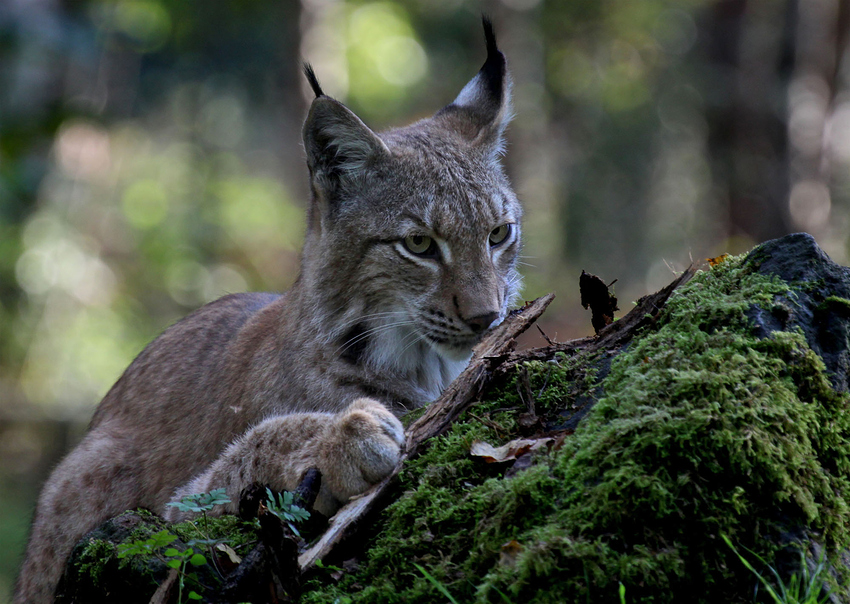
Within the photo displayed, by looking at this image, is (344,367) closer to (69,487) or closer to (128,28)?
(69,487)

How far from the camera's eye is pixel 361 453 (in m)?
2.93

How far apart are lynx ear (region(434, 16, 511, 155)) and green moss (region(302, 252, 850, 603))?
8.27ft

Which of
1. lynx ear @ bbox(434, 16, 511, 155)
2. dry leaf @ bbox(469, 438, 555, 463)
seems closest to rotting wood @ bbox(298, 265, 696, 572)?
dry leaf @ bbox(469, 438, 555, 463)

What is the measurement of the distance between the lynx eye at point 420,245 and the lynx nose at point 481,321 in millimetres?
491

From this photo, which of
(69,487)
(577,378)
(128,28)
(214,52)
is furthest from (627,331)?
(214,52)

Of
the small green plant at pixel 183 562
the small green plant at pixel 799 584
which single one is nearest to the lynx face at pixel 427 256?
the small green plant at pixel 183 562

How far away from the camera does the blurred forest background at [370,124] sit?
11445mm

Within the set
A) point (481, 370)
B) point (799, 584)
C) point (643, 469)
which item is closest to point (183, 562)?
point (481, 370)

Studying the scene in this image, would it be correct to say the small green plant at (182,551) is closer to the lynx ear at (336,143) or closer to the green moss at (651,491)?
the green moss at (651,491)

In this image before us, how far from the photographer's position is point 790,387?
261cm

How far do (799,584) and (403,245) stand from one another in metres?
2.70

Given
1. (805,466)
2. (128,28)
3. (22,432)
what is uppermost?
(128,28)

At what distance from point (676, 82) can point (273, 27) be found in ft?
26.3

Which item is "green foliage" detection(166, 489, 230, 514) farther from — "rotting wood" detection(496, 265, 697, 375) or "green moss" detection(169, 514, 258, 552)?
"rotting wood" detection(496, 265, 697, 375)
